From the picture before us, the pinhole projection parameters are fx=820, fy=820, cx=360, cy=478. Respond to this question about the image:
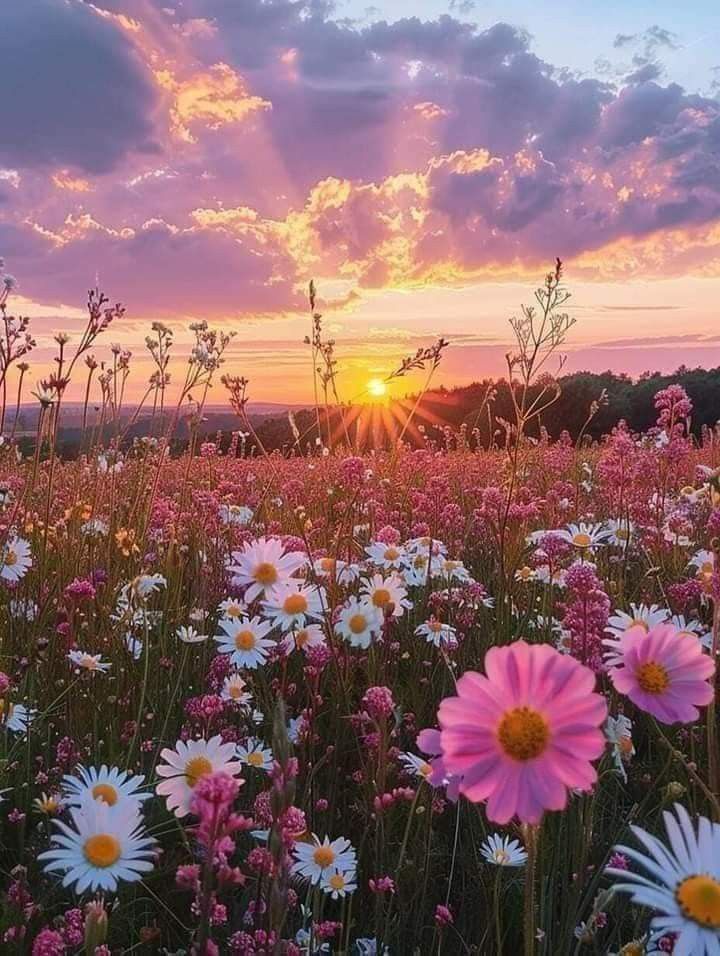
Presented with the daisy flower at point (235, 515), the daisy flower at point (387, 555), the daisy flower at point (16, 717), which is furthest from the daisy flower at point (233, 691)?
the daisy flower at point (235, 515)

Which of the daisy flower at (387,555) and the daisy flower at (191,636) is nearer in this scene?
the daisy flower at (191,636)

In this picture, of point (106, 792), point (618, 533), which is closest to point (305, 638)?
point (106, 792)

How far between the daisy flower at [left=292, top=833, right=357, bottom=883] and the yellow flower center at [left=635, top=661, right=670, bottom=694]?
87 centimetres

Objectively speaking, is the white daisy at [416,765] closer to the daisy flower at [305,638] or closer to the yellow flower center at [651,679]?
the daisy flower at [305,638]

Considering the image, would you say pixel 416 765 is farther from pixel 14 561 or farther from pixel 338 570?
pixel 14 561

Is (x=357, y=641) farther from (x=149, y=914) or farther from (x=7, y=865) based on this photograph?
(x=7, y=865)

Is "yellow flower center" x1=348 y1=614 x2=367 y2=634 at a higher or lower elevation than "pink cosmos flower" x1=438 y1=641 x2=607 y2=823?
lower

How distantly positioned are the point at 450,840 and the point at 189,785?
0.91 meters

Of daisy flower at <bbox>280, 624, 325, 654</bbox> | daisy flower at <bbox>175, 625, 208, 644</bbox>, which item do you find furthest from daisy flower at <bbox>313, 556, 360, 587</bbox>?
daisy flower at <bbox>175, 625, 208, 644</bbox>

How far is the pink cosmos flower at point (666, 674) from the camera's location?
1128 millimetres

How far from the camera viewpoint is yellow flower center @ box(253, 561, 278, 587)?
225cm

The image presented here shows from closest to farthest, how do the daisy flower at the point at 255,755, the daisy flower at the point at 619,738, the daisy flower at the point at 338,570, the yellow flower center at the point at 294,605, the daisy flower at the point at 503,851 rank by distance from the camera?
the daisy flower at the point at 619,738 → the daisy flower at the point at 503,851 → the daisy flower at the point at 255,755 → the yellow flower center at the point at 294,605 → the daisy flower at the point at 338,570

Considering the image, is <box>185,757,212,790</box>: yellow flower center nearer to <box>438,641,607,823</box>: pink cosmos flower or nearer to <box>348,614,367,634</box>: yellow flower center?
<box>438,641,607,823</box>: pink cosmos flower

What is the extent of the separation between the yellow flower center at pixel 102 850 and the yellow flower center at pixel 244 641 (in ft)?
3.84
